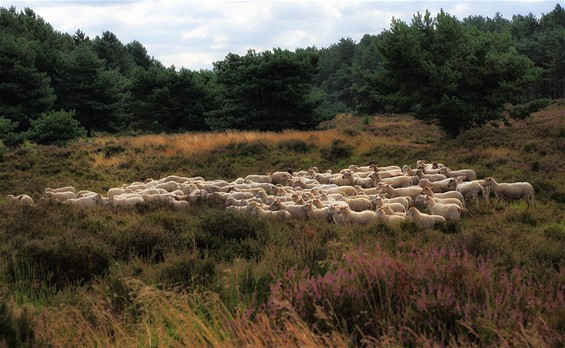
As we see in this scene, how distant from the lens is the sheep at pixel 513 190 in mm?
14750

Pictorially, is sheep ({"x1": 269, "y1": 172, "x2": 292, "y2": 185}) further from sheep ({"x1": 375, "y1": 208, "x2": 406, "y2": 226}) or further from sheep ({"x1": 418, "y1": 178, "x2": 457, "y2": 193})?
sheep ({"x1": 375, "y1": 208, "x2": 406, "y2": 226})

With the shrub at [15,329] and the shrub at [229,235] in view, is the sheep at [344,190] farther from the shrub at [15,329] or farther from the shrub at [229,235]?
the shrub at [15,329]

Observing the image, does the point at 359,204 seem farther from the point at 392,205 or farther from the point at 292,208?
the point at 292,208

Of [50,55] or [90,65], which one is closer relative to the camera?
[90,65]

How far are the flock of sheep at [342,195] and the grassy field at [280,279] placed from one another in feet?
2.61

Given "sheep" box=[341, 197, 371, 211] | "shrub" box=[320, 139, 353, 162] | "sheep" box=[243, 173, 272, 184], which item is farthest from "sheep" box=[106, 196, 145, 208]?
"shrub" box=[320, 139, 353, 162]

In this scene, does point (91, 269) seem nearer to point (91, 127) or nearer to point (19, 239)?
point (19, 239)

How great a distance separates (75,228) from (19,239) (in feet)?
4.84

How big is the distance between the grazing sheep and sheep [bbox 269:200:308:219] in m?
3.13

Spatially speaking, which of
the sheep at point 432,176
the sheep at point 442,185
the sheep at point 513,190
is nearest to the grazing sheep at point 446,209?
the sheep at point 513,190

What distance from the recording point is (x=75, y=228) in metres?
11.0

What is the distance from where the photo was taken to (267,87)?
3866 cm

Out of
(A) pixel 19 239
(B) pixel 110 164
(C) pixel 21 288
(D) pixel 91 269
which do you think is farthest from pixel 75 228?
(B) pixel 110 164

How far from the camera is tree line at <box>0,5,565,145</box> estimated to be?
2888 cm
